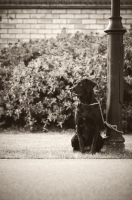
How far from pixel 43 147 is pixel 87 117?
109 cm

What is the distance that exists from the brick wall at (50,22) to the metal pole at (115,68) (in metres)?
5.57

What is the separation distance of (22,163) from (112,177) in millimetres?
1334

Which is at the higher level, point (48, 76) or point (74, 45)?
point (74, 45)

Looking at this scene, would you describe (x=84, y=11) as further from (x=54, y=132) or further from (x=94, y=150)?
(x=94, y=150)

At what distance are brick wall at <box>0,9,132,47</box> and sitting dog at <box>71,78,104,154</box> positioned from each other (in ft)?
19.7

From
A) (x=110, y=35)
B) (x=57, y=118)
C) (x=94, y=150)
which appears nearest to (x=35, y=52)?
(x=57, y=118)

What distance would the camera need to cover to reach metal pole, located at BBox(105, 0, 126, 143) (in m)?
5.61

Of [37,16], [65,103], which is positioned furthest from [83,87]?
[37,16]

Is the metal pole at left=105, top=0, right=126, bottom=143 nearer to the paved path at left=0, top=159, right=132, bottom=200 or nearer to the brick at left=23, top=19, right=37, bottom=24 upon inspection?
the paved path at left=0, top=159, right=132, bottom=200

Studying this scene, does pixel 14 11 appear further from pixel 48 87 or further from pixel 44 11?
pixel 48 87

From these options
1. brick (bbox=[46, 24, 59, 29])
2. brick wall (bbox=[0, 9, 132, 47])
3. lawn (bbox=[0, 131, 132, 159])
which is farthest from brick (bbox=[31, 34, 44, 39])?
lawn (bbox=[0, 131, 132, 159])

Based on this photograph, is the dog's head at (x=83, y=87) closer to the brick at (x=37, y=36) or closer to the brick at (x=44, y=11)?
the brick at (x=37, y=36)

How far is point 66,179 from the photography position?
406cm

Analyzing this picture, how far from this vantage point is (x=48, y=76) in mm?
7742
